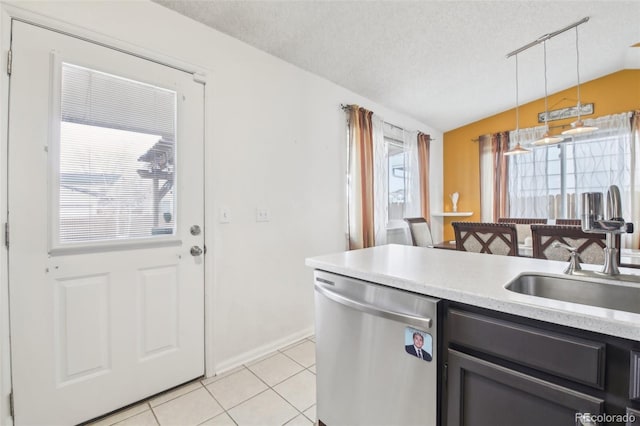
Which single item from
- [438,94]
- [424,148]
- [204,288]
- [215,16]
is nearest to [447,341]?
[204,288]

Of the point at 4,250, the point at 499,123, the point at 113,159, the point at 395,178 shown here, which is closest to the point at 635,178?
the point at 499,123

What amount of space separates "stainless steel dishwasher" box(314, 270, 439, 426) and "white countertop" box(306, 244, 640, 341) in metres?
0.05

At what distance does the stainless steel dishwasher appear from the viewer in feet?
3.32

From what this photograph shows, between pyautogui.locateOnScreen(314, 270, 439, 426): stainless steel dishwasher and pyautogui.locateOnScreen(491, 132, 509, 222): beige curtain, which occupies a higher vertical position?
pyautogui.locateOnScreen(491, 132, 509, 222): beige curtain

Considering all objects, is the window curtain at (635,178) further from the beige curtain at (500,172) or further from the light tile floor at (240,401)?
the light tile floor at (240,401)

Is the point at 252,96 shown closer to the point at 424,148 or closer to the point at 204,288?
the point at 204,288

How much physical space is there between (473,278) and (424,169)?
3693mm

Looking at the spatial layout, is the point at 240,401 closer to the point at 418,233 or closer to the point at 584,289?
the point at 584,289

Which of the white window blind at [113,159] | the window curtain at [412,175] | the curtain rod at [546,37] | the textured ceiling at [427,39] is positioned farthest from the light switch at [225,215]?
the curtain rod at [546,37]

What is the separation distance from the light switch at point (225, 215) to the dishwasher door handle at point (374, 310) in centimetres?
102

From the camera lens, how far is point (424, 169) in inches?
177

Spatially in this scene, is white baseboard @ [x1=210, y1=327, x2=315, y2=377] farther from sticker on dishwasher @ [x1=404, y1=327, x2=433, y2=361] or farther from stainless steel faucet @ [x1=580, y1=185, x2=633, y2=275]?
Answer: stainless steel faucet @ [x1=580, y1=185, x2=633, y2=275]

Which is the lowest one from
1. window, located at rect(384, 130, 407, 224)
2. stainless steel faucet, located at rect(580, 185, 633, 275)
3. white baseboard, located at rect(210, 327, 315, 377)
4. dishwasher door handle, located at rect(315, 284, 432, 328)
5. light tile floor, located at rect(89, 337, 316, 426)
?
light tile floor, located at rect(89, 337, 316, 426)

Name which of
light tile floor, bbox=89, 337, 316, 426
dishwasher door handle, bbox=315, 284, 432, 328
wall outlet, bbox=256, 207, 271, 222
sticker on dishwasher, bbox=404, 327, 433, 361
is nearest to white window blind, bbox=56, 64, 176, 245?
wall outlet, bbox=256, 207, 271, 222
